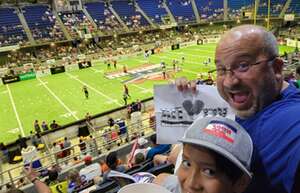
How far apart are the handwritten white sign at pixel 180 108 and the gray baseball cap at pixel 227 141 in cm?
182

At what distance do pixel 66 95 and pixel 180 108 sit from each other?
25.4m

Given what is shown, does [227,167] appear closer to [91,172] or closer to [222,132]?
[222,132]

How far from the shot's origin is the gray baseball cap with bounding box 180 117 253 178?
1538 mm

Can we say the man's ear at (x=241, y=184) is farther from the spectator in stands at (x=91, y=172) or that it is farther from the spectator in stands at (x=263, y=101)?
the spectator in stands at (x=91, y=172)

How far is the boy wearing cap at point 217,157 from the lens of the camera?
61.0 inches

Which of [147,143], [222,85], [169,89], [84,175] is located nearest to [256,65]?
[222,85]

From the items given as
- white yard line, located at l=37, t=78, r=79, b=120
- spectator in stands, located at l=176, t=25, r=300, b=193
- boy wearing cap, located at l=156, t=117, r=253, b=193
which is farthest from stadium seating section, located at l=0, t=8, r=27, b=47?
boy wearing cap, located at l=156, t=117, r=253, b=193

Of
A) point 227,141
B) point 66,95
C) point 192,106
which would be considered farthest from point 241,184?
point 66,95

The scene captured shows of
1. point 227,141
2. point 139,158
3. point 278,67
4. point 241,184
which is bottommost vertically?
point 139,158

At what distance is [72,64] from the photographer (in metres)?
39.3

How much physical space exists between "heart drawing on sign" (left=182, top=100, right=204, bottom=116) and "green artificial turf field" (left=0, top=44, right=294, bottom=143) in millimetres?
18133

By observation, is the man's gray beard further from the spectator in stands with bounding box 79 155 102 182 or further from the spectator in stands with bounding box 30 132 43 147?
the spectator in stands with bounding box 30 132 43 147

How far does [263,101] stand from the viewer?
198cm

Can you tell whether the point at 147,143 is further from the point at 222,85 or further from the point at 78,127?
the point at 78,127
